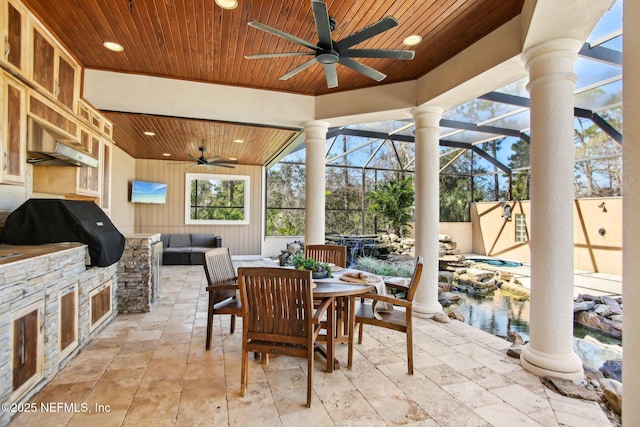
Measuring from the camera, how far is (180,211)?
9180 millimetres

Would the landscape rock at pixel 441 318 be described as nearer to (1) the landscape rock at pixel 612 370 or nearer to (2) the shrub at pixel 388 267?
(1) the landscape rock at pixel 612 370

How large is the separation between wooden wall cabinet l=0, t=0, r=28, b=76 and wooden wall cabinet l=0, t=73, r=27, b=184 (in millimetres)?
115

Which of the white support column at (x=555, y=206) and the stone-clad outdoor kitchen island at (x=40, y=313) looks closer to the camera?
the stone-clad outdoor kitchen island at (x=40, y=313)

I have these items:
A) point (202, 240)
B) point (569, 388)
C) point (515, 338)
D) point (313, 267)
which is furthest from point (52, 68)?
point (202, 240)

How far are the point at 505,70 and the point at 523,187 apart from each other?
9.49 metres

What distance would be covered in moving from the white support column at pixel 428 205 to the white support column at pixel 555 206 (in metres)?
1.50

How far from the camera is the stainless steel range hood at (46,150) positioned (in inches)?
110

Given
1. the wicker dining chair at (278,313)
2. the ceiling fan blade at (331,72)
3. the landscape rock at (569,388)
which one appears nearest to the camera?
the wicker dining chair at (278,313)

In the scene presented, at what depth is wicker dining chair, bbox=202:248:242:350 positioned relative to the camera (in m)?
2.95

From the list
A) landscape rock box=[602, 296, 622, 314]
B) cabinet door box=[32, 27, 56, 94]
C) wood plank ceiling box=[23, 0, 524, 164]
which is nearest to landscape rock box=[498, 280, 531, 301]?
landscape rock box=[602, 296, 622, 314]

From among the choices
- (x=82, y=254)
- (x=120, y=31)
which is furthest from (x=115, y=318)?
(x=120, y=31)

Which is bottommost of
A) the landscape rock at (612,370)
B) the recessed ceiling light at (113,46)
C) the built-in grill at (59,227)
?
the landscape rock at (612,370)

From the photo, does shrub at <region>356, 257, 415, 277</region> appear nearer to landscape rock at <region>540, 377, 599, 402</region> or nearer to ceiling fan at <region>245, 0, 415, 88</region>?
landscape rock at <region>540, 377, 599, 402</region>

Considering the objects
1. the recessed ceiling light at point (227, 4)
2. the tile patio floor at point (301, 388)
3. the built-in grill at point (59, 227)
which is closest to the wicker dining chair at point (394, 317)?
the tile patio floor at point (301, 388)
